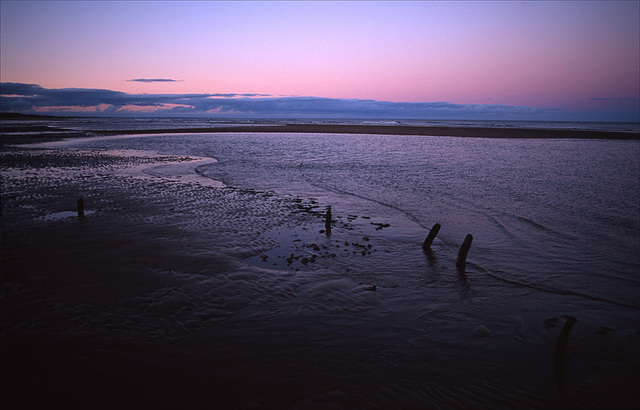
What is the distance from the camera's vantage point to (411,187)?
2327cm

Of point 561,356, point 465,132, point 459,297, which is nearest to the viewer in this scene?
point 561,356

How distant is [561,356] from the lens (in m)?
6.42

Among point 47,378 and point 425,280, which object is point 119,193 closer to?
point 47,378

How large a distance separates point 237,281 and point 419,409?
17.5ft

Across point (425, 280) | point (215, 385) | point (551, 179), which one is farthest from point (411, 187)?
point (215, 385)

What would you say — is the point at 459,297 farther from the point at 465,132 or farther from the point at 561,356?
the point at 465,132

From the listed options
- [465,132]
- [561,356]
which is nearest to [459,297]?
[561,356]

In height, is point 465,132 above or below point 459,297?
above

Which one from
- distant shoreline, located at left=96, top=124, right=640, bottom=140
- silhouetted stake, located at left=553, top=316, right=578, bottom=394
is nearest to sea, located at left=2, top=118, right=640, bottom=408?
silhouetted stake, located at left=553, top=316, right=578, bottom=394

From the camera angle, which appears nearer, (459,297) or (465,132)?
(459,297)

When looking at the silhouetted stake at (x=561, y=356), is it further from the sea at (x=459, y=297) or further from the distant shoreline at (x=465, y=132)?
the distant shoreline at (x=465, y=132)

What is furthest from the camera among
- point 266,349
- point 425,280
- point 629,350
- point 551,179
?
point 551,179

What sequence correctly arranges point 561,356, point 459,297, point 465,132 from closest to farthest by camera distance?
point 561,356, point 459,297, point 465,132

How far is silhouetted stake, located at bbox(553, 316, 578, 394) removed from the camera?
237 inches
